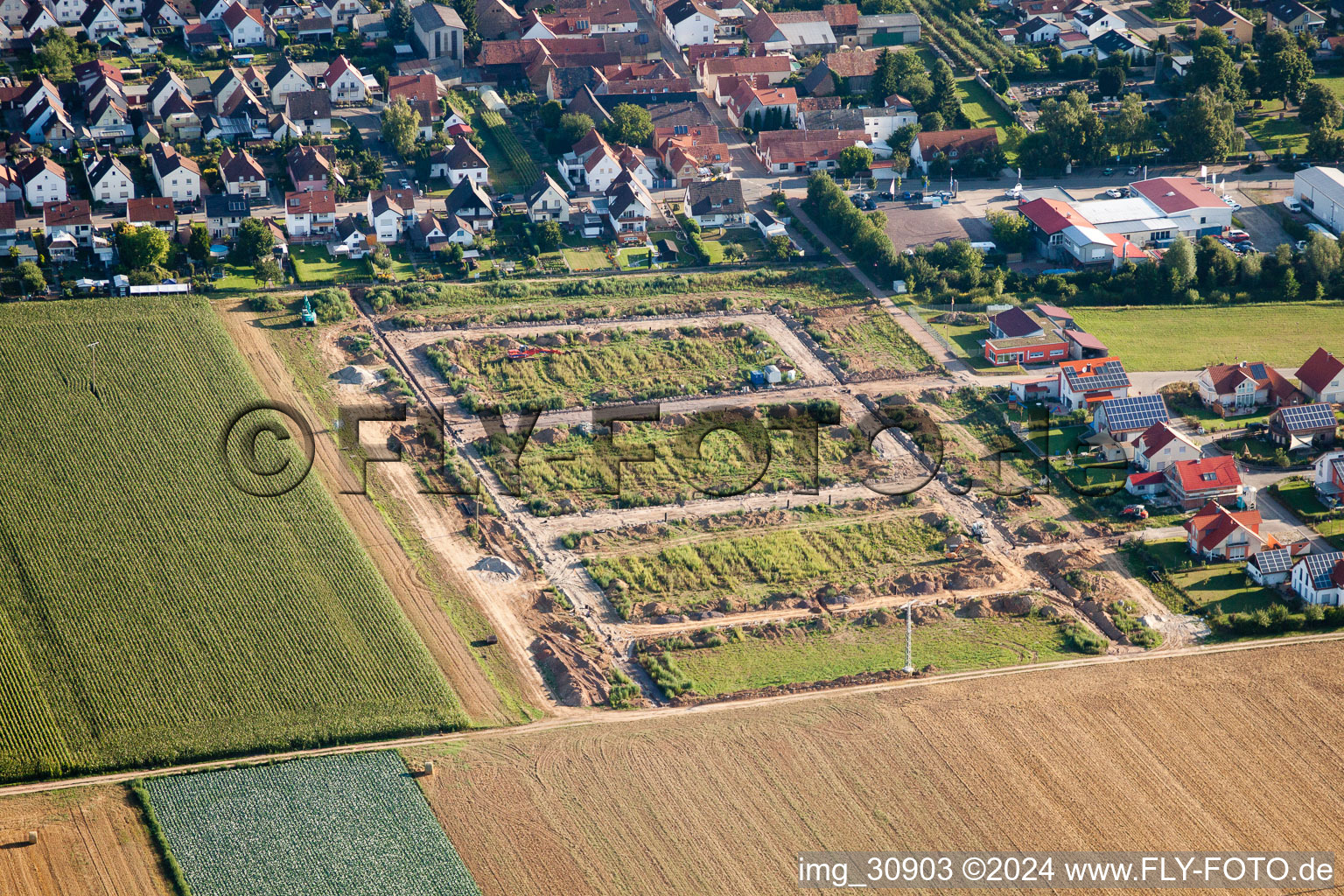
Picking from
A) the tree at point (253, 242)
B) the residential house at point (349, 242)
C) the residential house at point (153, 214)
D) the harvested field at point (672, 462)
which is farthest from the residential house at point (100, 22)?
the harvested field at point (672, 462)

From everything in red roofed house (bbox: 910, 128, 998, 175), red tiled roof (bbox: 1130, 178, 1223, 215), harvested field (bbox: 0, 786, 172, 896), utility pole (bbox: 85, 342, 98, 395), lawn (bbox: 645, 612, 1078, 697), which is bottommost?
lawn (bbox: 645, 612, 1078, 697)

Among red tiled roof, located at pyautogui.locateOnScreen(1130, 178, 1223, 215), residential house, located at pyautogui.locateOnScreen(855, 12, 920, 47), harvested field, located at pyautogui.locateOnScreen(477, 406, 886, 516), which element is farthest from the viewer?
residential house, located at pyautogui.locateOnScreen(855, 12, 920, 47)

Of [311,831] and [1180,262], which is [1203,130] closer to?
[1180,262]

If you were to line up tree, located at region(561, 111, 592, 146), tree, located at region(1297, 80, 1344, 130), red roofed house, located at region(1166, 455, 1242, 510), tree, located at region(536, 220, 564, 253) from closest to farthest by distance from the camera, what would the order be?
red roofed house, located at region(1166, 455, 1242, 510) < tree, located at region(536, 220, 564, 253) < tree, located at region(561, 111, 592, 146) < tree, located at region(1297, 80, 1344, 130)

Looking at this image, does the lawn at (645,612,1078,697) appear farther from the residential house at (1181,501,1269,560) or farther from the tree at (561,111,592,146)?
the tree at (561,111,592,146)

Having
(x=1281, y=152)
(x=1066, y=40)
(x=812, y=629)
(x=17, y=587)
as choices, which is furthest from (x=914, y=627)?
(x=1066, y=40)

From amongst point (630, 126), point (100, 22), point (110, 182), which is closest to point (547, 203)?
point (630, 126)

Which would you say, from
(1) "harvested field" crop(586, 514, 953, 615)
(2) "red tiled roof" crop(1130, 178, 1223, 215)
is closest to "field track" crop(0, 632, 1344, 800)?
(1) "harvested field" crop(586, 514, 953, 615)
